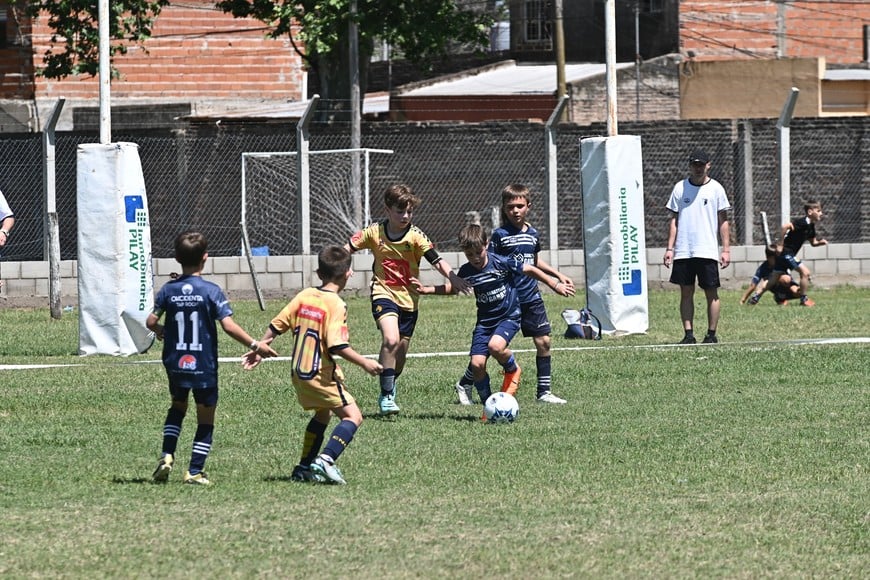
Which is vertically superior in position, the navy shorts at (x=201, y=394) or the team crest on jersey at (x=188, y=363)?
the team crest on jersey at (x=188, y=363)

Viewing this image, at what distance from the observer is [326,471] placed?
7.75 metres

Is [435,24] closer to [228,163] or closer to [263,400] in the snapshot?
[228,163]

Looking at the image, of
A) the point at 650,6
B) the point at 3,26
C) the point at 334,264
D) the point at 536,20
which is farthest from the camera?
the point at 536,20

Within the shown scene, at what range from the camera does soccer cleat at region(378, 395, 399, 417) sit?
10.4 meters

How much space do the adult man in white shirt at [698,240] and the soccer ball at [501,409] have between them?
5370mm

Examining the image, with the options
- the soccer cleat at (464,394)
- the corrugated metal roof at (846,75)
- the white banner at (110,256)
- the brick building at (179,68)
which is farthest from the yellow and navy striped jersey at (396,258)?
the brick building at (179,68)

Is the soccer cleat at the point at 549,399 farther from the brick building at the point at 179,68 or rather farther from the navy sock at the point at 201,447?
the brick building at the point at 179,68

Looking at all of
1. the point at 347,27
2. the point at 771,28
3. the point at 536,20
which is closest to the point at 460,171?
the point at 347,27

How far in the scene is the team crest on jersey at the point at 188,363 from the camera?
7742 mm

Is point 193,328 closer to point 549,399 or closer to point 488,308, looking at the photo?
point 488,308

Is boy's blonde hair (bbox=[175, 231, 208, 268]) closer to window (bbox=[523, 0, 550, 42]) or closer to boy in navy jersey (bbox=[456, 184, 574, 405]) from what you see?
boy in navy jersey (bbox=[456, 184, 574, 405])

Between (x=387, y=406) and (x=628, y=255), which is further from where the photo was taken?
(x=628, y=255)

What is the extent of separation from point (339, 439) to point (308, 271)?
13.6 m

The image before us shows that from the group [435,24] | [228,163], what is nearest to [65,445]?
[228,163]
